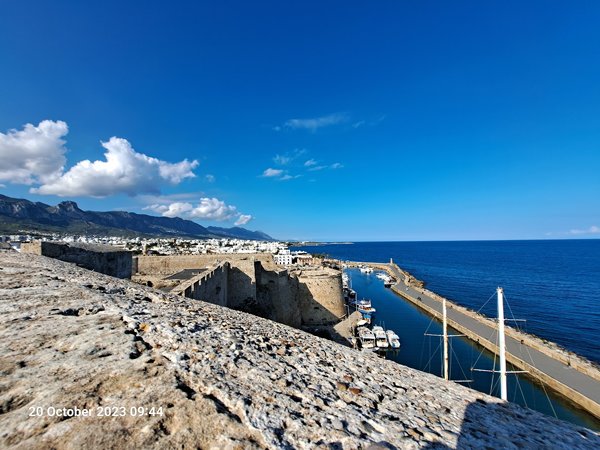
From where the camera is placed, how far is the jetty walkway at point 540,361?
804 inches

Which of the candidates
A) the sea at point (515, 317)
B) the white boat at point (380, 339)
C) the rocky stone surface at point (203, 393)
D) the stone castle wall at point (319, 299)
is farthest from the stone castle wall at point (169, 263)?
the rocky stone surface at point (203, 393)

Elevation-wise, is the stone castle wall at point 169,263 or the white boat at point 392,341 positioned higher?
the stone castle wall at point 169,263

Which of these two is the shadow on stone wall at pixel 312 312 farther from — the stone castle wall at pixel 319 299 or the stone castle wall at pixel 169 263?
the stone castle wall at pixel 169 263

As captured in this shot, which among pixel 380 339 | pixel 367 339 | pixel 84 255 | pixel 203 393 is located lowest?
pixel 380 339

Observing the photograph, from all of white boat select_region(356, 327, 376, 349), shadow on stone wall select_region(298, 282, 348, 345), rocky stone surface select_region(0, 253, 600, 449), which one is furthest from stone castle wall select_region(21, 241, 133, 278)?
white boat select_region(356, 327, 376, 349)

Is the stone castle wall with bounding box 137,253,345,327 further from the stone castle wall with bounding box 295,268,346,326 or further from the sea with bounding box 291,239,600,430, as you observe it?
the sea with bounding box 291,239,600,430

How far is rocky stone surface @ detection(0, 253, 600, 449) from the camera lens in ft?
7.68

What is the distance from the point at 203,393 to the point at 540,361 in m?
33.6

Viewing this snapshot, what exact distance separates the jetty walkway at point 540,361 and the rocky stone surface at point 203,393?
79.3 ft

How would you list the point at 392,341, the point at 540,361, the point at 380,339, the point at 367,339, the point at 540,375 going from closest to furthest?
1. the point at 540,375
2. the point at 540,361
3. the point at 367,339
4. the point at 380,339
5. the point at 392,341

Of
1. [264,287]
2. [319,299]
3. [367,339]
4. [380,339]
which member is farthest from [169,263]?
[380,339]

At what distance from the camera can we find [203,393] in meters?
2.94

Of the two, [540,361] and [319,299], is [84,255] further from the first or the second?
[540,361]

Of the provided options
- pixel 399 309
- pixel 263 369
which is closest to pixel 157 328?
pixel 263 369
